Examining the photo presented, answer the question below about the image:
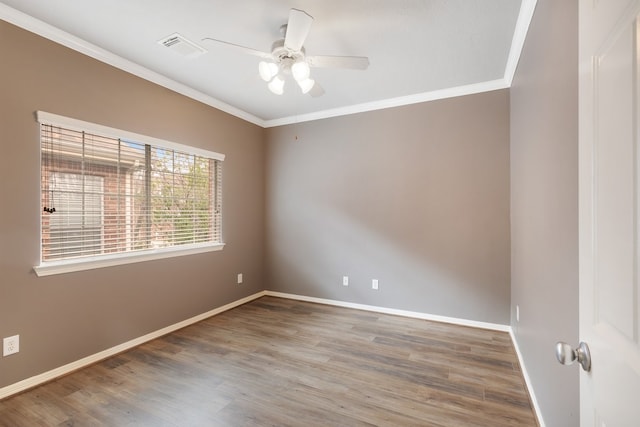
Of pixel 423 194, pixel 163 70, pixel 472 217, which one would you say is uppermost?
pixel 163 70

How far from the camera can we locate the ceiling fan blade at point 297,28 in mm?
1723

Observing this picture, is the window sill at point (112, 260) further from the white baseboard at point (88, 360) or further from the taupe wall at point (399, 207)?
the taupe wall at point (399, 207)

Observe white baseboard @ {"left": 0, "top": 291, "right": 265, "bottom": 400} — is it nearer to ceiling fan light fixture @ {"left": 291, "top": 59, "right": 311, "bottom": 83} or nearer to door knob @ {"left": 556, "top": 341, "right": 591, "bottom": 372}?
ceiling fan light fixture @ {"left": 291, "top": 59, "right": 311, "bottom": 83}

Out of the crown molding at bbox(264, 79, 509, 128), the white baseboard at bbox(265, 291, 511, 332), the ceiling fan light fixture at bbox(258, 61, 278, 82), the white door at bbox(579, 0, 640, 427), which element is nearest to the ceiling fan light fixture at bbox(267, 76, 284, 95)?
the ceiling fan light fixture at bbox(258, 61, 278, 82)

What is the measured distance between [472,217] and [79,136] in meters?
3.80

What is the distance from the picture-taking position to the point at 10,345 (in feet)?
6.72

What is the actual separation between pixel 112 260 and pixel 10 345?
818 mm

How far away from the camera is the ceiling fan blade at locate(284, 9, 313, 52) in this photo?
Answer: 172 centimetres

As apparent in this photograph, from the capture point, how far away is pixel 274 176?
14.6 ft

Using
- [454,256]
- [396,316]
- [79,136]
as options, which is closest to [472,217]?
[454,256]

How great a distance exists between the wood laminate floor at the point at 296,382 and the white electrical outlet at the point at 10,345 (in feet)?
1.00

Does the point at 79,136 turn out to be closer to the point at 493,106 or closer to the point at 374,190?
the point at 374,190

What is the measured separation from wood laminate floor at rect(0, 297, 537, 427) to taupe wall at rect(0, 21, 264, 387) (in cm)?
25

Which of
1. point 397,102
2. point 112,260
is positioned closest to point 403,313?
point 397,102
